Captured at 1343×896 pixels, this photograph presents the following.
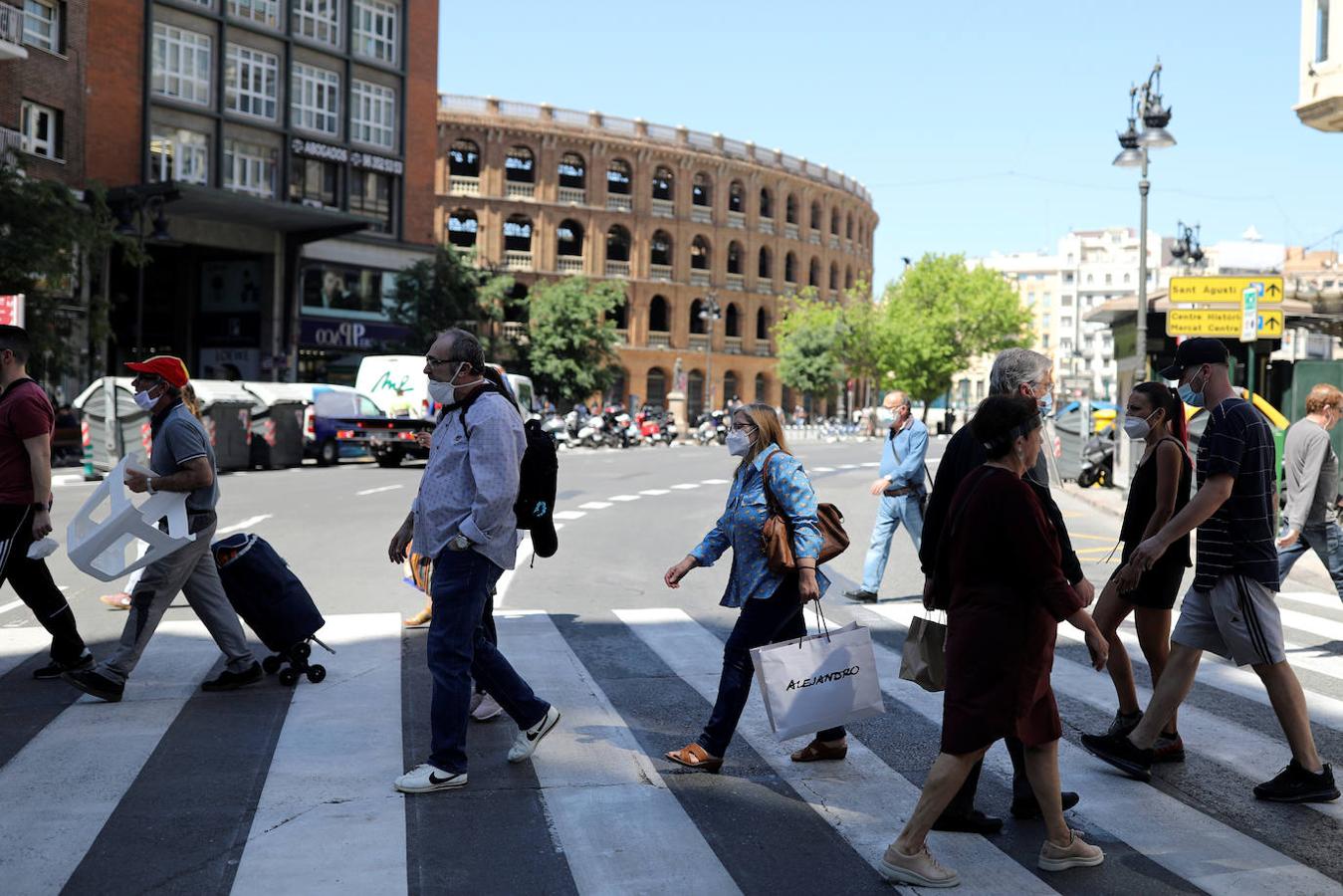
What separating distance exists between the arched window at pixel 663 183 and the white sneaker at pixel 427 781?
67.2 meters

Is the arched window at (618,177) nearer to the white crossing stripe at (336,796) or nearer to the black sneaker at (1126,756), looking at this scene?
the white crossing stripe at (336,796)

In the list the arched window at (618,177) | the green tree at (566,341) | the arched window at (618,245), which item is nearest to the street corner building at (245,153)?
the green tree at (566,341)

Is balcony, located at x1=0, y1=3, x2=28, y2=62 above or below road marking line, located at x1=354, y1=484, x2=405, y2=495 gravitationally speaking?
above

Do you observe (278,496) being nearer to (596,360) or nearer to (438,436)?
(438,436)

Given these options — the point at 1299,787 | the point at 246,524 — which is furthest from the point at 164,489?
the point at 246,524

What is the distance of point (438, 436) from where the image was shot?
525cm

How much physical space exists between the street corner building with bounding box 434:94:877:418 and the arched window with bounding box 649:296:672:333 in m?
0.08

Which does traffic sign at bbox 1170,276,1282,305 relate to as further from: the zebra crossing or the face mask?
the face mask

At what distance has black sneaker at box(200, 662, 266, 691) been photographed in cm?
690

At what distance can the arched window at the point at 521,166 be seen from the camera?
6681cm

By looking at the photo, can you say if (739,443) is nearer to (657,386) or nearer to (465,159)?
(465,159)

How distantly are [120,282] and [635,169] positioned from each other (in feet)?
108

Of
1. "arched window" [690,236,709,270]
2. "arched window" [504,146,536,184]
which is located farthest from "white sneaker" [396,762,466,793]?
"arched window" [690,236,709,270]

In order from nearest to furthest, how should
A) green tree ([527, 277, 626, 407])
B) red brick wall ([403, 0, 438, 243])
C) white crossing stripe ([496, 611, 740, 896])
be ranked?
white crossing stripe ([496, 611, 740, 896]) < red brick wall ([403, 0, 438, 243]) < green tree ([527, 277, 626, 407])
